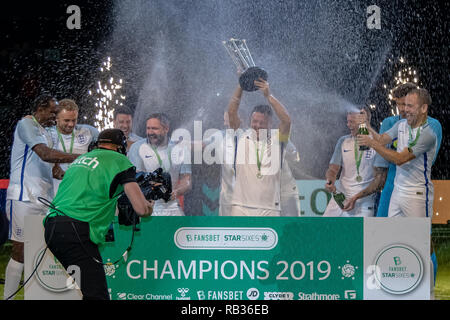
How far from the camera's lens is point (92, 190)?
4.33 meters

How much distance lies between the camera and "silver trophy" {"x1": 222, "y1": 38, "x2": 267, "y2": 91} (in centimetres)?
618

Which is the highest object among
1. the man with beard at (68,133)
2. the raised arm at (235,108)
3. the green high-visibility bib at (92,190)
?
the raised arm at (235,108)

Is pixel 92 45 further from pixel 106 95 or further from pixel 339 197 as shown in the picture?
pixel 339 197

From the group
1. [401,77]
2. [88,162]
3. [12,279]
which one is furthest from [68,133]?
[401,77]

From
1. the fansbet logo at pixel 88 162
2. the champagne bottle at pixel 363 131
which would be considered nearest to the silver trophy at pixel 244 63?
the champagne bottle at pixel 363 131

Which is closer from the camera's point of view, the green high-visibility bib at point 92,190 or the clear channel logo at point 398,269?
the green high-visibility bib at point 92,190

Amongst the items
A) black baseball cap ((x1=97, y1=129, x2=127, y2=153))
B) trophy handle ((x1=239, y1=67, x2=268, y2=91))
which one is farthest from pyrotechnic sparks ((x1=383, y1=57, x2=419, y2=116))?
black baseball cap ((x1=97, y1=129, x2=127, y2=153))

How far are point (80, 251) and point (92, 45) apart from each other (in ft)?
10.2

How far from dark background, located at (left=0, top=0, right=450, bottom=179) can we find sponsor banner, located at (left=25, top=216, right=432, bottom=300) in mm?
1888

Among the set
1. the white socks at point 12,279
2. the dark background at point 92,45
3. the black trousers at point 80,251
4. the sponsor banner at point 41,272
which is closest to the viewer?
the black trousers at point 80,251

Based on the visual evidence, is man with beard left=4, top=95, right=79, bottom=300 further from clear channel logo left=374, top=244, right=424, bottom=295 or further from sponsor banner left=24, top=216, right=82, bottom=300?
clear channel logo left=374, top=244, right=424, bottom=295

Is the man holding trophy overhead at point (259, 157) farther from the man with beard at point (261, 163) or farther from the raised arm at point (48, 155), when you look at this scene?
the raised arm at point (48, 155)

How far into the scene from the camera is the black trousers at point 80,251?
422cm

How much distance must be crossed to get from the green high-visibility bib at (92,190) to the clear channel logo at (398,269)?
2176mm
